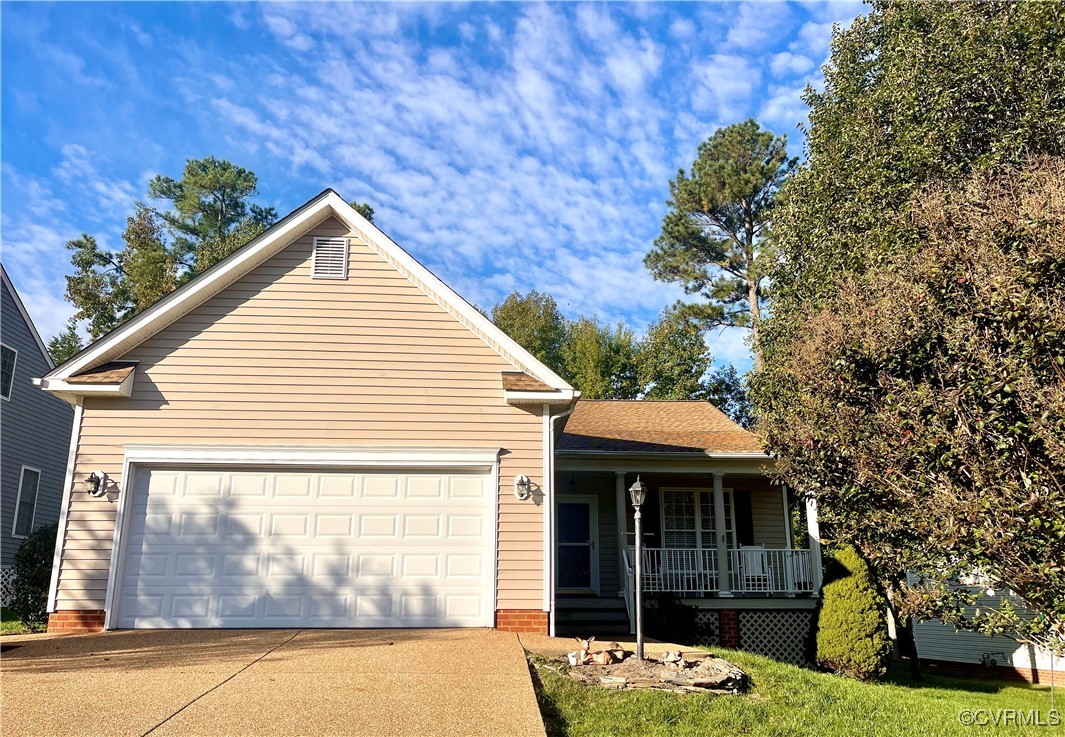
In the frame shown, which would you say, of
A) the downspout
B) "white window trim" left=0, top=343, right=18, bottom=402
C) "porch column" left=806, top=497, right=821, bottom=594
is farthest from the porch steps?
"white window trim" left=0, top=343, right=18, bottom=402

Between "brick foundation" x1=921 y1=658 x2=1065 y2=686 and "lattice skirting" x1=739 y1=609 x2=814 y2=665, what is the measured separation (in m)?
4.59

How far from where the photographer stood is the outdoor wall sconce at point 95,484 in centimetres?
891

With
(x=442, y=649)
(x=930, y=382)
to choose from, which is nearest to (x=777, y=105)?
(x=930, y=382)

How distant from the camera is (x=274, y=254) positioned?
998 centimetres

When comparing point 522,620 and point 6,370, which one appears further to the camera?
point 6,370

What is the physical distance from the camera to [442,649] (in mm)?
7434

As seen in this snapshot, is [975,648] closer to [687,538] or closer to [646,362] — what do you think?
[687,538]

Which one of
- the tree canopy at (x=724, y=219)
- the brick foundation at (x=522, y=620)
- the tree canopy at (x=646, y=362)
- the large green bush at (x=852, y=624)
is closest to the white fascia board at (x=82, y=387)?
the brick foundation at (x=522, y=620)

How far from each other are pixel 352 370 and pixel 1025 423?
7.86 metres

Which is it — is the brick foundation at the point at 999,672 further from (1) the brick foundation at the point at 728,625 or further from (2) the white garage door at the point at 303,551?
(2) the white garage door at the point at 303,551

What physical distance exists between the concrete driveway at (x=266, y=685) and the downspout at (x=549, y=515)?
85cm

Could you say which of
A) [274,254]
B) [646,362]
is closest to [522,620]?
[274,254]

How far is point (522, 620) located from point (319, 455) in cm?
342

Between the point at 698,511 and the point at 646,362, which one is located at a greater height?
the point at 646,362
